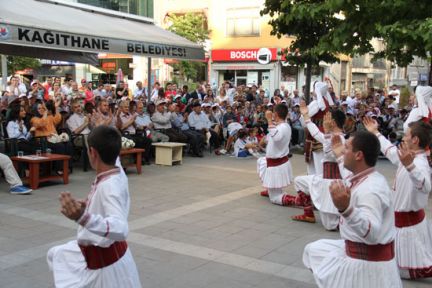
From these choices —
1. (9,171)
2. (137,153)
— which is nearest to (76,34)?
(137,153)

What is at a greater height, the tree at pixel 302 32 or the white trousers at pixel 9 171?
the tree at pixel 302 32

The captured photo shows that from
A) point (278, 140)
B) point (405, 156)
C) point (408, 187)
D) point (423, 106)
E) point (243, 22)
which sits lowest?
point (408, 187)

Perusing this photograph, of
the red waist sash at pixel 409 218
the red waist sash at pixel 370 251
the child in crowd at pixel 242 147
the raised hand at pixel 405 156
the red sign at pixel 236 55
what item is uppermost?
the red sign at pixel 236 55

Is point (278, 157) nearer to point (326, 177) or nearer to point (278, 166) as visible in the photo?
point (278, 166)

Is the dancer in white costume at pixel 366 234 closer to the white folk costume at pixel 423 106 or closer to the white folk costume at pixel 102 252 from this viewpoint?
the white folk costume at pixel 102 252

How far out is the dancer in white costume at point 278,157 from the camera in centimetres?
809

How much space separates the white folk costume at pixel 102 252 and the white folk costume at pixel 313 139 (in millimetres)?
4950

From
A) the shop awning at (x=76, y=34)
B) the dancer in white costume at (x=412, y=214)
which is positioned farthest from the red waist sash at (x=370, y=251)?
the shop awning at (x=76, y=34)

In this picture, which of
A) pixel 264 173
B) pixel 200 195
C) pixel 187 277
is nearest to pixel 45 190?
Result: pixel 200 195

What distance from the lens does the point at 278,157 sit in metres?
8.27

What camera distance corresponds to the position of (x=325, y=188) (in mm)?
6812

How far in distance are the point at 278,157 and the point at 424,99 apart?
252cm

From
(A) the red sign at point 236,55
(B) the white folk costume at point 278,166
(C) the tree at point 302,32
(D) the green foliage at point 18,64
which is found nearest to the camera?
(B) the white folk costume at point 278,166

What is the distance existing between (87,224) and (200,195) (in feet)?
20.5
